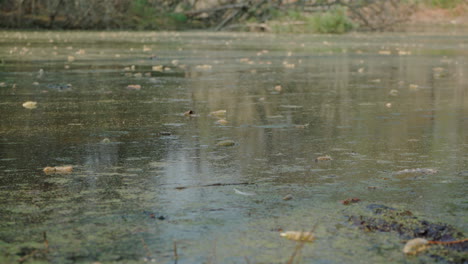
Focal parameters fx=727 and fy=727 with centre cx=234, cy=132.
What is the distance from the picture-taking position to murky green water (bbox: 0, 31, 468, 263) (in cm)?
261

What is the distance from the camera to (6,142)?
4.72 metres

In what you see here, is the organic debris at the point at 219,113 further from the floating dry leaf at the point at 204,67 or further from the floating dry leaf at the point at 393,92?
the floating dry leaf at the point at 204,67

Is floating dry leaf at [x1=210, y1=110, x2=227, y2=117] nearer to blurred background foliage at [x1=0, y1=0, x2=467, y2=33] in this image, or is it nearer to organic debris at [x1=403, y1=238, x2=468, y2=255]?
organic debris at [x1=403, y1=238, x2=468, y2=255]

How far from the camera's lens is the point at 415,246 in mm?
2490

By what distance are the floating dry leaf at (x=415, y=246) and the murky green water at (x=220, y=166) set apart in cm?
5

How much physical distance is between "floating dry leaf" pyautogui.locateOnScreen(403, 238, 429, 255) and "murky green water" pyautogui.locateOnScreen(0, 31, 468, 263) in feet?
0.16

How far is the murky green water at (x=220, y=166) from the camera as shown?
2605mm

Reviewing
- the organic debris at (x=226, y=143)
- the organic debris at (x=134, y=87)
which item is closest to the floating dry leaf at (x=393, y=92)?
the organic debris at (x=134, y=87)

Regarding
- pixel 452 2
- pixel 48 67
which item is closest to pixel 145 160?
pixel 48 67

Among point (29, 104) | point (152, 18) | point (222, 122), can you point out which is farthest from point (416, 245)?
point (152, 18)

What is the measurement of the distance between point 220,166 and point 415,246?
164 cm

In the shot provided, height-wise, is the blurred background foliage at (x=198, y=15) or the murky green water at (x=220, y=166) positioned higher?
the blurred background foliage at (x=198, y=15)

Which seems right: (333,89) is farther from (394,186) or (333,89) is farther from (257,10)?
(257,10)

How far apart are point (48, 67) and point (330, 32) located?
1863 centimetres
